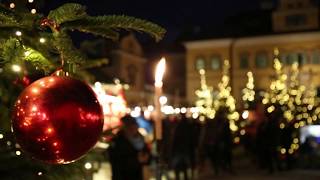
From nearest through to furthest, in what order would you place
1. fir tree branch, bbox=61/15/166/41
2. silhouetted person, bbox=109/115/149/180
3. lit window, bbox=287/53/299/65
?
fir tree branch, bbox=61/15/166/41, silhouetted person, bbox=109/115/149/180, lit window, bbox=287/53/299/65

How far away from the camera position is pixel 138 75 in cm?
4944

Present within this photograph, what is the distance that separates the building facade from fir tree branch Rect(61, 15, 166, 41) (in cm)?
3976

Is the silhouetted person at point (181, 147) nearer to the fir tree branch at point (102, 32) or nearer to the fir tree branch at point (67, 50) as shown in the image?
the fir tree branch at point (102, 32)

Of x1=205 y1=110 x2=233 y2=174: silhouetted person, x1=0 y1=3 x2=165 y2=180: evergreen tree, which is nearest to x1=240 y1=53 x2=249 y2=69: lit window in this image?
x1=205 y1=110 x2=233 y2=174: silhouetted person

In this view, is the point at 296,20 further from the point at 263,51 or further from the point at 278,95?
the point at 278,95

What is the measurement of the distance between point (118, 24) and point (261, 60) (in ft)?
151

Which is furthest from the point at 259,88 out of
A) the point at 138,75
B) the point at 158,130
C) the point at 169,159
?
the point at 158,130

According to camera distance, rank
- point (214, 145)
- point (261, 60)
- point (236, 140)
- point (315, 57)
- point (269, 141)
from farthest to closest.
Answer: point (261, 60) < point (315, 57) < point (236, 140) < point (269, 141) < point (214, 145)

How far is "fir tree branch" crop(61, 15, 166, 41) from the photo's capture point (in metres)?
2.95

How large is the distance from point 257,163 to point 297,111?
272 inches

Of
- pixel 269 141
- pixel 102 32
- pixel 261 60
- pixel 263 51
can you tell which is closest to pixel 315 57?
pixel 263 51

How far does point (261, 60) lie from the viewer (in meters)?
48.1

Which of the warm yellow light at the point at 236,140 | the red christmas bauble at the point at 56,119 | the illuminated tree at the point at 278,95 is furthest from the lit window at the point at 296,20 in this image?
the red christmas bauble at the point at 56,119

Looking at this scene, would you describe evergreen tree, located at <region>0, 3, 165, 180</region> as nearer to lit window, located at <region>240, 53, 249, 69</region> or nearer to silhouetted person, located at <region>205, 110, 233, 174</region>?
silhouetted person, located at <region>205, 110, 233, 174</region>
